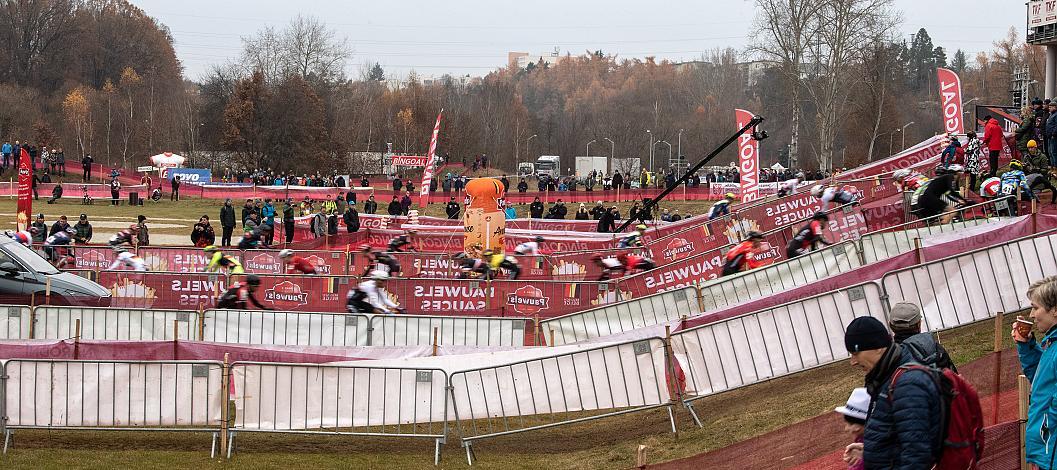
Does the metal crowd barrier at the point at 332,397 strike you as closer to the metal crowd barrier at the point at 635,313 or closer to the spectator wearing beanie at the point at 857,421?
the metal crowd barrier at the point at 635,313

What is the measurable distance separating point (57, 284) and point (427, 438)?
10329 millimetres

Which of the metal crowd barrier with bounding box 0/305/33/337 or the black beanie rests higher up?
the metal crowd barrier with bounding box 0/305/33/337

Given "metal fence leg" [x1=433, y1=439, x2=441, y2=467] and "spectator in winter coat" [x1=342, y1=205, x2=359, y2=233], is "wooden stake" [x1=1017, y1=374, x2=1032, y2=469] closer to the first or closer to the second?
"metal fence leg" [x1=433, y1=439, x2=441, y2=467]

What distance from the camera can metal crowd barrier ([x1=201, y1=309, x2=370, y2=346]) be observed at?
14414 mm

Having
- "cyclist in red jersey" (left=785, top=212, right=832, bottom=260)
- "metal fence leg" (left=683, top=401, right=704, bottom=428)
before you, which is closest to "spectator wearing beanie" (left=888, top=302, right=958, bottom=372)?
"metal fence leg" (left=683, top=401, right=704, bottom=428)

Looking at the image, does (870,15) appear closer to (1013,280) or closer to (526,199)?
(526,199)

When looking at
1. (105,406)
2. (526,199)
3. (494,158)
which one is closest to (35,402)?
(105,406)

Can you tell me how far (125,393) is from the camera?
10906 mm

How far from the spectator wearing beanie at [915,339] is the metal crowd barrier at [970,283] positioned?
225 inches

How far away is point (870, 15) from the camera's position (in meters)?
56.7

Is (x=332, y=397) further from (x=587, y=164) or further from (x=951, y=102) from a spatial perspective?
(x=587, y=164)

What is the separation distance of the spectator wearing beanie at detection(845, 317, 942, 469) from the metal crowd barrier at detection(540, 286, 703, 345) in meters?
9.60

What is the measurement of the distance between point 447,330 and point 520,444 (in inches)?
128

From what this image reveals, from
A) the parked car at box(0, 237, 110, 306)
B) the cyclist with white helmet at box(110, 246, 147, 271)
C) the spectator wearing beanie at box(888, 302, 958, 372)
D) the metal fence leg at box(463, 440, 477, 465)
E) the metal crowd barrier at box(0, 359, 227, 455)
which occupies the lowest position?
the metal fence leg at box(463, 440, 477, 465)
